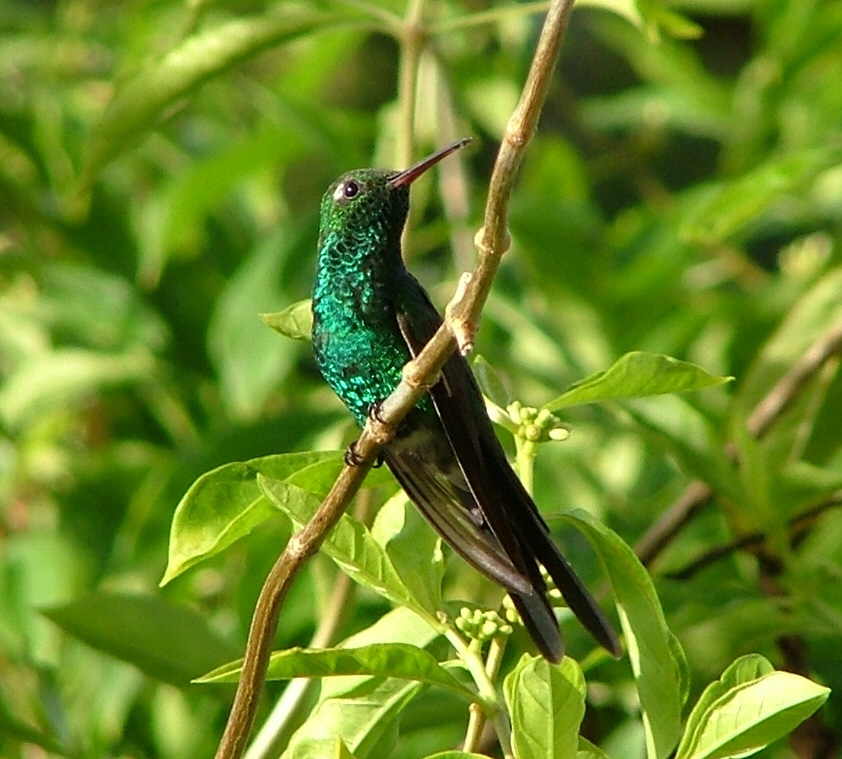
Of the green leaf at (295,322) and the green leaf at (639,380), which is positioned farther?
the green leaf at (295,322)

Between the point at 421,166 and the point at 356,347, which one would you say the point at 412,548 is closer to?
the point at 421,166

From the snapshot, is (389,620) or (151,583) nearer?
(389,620)

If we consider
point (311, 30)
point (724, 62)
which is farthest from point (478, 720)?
point (724, 62)

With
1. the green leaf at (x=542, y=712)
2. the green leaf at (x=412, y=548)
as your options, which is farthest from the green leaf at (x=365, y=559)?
the green leaf at (x=542, y=712)

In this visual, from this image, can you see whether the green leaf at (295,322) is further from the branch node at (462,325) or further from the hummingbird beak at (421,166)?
the branch node at (462,325)

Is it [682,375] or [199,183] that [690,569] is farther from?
[199,183]

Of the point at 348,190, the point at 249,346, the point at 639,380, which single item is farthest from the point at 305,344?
the point at 639,380
